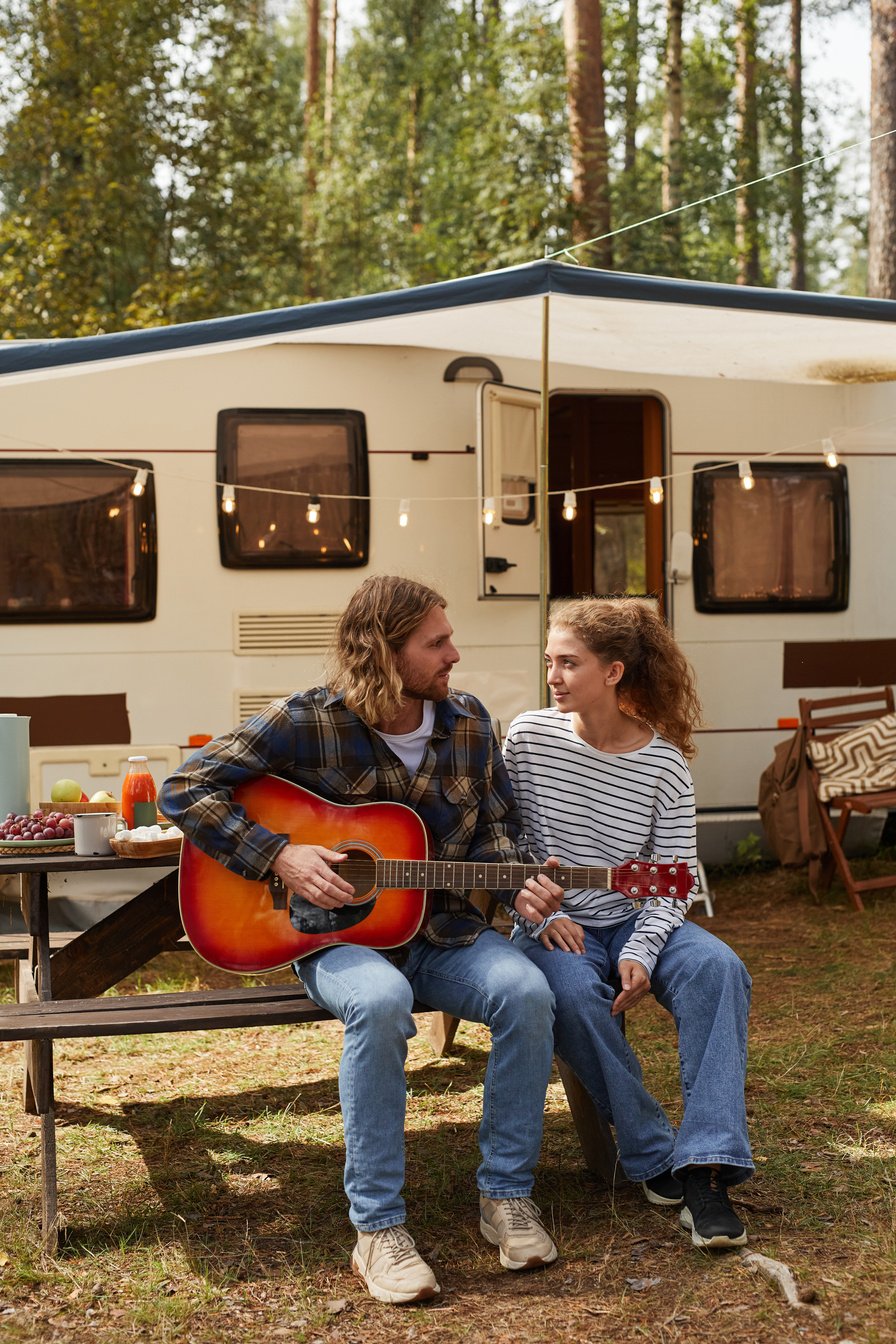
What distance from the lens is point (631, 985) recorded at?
2869 millimetres

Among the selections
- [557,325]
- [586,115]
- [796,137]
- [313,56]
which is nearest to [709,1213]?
[557,325]

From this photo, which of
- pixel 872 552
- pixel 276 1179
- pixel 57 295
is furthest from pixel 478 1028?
pixel 57 295

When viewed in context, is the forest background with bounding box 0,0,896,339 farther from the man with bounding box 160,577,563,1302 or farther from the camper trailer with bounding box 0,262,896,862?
the man with bounding box 160,577,563,1302

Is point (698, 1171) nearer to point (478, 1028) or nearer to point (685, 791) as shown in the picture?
point (685, 791)

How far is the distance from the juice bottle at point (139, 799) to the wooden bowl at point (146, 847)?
0.62ft

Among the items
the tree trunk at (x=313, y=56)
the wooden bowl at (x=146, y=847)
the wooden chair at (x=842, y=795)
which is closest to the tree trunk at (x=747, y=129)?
the tree trunk at (x=313, y=56)

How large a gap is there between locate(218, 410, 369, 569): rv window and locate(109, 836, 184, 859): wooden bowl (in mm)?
Answer: 2716

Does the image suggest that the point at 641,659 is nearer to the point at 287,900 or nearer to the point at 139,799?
the point at 287,900

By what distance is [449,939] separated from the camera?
2.97 meters

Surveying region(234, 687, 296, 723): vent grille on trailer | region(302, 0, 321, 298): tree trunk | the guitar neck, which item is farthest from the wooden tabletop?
region(302, 0, 321, 298): tree trunk

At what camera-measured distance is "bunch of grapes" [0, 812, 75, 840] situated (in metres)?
3.38

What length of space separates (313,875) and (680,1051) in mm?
826

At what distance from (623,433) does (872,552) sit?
7.58 ft

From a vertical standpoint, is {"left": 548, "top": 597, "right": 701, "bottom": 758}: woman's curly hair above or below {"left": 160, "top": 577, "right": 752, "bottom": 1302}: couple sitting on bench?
above
